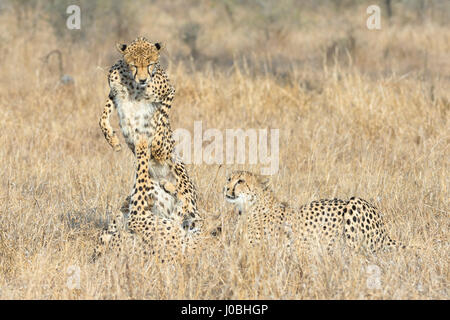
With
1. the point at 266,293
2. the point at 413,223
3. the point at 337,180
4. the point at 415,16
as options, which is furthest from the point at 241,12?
the point at 266,293

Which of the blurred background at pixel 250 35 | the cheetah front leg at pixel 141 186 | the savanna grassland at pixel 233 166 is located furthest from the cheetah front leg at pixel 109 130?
the blurred background at pixel 250 35

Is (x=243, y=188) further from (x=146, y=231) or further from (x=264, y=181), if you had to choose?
(x=146, y=231)

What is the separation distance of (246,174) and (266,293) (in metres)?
1.14

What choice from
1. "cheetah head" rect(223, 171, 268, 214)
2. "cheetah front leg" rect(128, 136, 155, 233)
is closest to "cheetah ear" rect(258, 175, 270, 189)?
"cheetah head" rect(223, 171, 268, 214)

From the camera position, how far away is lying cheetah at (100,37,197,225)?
4.21 meters

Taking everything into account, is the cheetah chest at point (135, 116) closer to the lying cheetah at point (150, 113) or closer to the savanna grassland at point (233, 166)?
the lying cheetah at point (150, 113)

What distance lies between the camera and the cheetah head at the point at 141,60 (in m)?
4.14

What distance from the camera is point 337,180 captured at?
6.27 meters

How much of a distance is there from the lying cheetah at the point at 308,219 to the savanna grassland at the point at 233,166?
0.18 meters

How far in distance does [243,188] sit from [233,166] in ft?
5.95

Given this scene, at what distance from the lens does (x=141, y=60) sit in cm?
416

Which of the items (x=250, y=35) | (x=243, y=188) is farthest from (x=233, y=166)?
(x=250, y=35)
